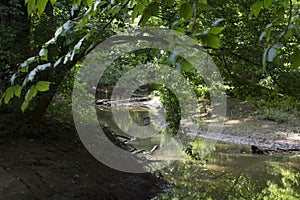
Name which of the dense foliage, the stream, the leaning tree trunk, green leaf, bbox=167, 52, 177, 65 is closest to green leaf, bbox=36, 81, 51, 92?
the dense foliage

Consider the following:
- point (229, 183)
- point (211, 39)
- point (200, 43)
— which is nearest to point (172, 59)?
point (211, 39)

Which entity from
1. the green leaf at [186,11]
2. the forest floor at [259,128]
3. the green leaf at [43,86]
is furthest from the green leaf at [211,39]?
the forest floor at [259,128]

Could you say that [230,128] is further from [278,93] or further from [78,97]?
[278,93]

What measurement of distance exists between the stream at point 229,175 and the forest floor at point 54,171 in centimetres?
61

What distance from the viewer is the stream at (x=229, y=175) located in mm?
6289

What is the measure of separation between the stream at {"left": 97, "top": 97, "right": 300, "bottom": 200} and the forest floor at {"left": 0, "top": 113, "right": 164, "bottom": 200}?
24.0 inches

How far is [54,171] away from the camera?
5375mm

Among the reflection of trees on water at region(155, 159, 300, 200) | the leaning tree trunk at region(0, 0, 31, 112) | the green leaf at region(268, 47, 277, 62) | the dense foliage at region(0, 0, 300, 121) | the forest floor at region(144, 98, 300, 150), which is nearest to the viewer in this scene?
the green leaf at region(268, 47, 277, 62)

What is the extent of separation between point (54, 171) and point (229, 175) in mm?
3686

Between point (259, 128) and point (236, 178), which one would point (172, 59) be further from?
point (259, 128)

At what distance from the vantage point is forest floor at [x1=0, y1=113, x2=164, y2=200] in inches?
191

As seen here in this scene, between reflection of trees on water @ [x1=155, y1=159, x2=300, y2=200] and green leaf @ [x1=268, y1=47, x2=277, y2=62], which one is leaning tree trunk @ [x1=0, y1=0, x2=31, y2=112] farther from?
green leaf @ [x1=268, y1=47, x2=277, y2=62]

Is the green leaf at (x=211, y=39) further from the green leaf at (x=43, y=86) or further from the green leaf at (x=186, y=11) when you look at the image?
the green leaf at (x=43, y=86)

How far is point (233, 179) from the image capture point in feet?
23.4
